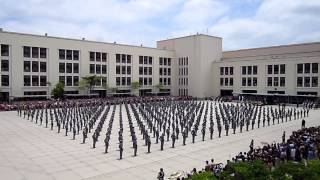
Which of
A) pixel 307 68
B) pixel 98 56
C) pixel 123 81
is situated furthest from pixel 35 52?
pixel 307 68

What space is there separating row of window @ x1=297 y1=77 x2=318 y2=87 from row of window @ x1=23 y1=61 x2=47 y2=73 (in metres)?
50.4

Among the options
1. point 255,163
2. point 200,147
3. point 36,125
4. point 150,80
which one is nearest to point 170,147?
point 200,147

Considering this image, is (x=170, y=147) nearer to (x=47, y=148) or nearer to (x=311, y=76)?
(x=47, y=148)

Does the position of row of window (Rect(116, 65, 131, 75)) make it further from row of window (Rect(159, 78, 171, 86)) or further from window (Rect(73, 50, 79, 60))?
row of window (Rect(159, 78, 171, 86))

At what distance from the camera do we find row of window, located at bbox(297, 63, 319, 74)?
2379 inches

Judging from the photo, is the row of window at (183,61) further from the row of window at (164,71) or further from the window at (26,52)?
the window at (26,52)

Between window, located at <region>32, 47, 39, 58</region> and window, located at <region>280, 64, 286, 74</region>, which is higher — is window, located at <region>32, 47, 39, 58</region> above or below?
above

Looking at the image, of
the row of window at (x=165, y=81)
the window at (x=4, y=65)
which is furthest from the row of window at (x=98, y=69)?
the window at (x=4, y=65)

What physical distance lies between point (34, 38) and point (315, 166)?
56671mm

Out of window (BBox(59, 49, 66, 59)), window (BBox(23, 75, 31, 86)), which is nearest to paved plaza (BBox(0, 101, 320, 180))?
window (BBox(23, 75, 31, 86))

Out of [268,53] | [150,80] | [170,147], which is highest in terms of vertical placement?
[268,53]

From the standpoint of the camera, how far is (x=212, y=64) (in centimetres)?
8200

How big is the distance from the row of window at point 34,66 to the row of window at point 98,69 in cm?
1044

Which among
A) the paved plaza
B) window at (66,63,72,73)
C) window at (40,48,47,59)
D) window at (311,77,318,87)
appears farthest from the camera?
window at (66,63,72,73)
